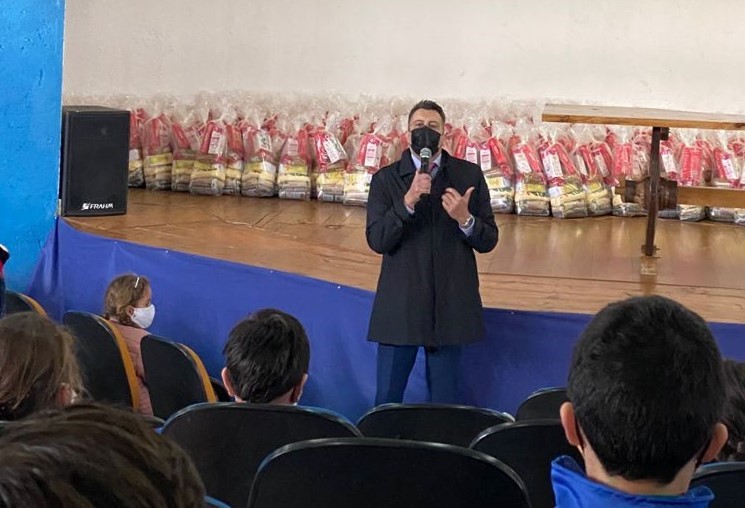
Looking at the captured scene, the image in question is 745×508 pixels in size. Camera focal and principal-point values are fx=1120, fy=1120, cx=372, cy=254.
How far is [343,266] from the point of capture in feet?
15.6

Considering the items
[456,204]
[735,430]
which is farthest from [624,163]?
[735,430]

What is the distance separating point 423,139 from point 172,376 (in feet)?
3.62

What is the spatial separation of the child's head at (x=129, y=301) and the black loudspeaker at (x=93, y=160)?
5.37ft

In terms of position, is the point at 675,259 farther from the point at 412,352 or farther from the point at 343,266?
the point at 412,352

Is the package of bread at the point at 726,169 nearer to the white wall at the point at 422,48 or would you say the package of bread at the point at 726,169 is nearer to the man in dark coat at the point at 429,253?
Answer: the white wall at the point at 422,48

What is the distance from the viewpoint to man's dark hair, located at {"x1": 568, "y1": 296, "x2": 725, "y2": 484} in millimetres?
1373

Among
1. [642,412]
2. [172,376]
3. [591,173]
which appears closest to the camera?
[642,412]

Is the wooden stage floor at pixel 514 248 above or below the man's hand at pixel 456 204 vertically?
below

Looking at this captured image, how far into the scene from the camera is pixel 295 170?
22.6ft

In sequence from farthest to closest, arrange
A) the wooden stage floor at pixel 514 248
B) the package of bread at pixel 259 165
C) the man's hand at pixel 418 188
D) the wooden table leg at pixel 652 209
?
the package of bread at pixel 259 165 < the wooden table leg at pixel 652 209 < the wooden stage floor at pixel 514 248 < the man's hand at pixel 418 188

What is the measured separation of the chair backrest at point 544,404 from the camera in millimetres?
2934

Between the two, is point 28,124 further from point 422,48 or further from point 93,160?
point 422,48

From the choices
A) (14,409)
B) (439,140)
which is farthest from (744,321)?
(14,409)

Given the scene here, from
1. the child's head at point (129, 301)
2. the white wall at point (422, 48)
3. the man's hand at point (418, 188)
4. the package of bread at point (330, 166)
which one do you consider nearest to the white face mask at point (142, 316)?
the child's head at point (129, 301)
